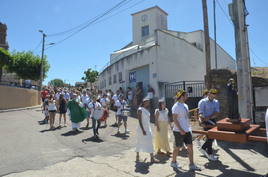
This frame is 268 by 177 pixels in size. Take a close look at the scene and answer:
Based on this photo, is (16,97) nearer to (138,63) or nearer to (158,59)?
(138,63)

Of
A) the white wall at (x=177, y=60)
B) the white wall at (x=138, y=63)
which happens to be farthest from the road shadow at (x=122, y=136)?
the white wall at (x=177, y=60)

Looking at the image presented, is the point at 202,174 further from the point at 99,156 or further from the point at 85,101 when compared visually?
the point at 85,101

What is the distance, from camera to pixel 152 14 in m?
28.3

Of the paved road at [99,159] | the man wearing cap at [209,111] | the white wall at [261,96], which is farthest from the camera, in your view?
the white wall at [261,96]

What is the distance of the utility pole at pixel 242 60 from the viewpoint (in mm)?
7617

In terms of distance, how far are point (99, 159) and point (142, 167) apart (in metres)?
1.32

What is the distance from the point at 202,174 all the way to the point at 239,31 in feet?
16.7

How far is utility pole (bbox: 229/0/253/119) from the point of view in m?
7.62

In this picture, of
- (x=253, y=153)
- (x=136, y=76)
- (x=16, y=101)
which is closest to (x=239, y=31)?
(x=253, y=153)

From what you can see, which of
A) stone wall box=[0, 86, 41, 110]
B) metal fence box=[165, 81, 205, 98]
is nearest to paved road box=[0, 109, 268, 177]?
metal fence box=[165, 81, 205, 98]

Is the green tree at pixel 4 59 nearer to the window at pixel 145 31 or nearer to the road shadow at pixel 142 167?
the window at pixel 145 31

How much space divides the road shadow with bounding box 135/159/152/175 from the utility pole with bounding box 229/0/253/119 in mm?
3825

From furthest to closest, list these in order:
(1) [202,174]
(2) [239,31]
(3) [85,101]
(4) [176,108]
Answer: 1. (3) [85,101]
2. (2) [239,31]
3. (4) [176,108]
4. (1) [202,174]

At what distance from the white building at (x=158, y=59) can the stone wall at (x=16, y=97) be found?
28.4 ft
